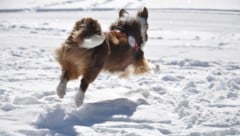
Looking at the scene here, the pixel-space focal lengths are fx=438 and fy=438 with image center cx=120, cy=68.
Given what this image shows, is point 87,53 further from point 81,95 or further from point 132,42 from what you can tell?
point 132,42

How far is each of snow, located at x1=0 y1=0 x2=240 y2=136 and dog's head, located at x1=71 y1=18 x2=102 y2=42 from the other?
1.69ft

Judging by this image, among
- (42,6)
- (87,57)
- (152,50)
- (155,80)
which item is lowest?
(42,6)

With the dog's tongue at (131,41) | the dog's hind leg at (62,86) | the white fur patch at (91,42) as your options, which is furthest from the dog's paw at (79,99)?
the dog's tongue at (131,41)

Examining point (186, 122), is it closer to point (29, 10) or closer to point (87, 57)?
point (87, 57)

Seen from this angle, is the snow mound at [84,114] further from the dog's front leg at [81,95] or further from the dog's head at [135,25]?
the dog's head at [135,25]

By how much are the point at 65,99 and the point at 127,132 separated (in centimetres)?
149

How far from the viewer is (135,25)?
670cm

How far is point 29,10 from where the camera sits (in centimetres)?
1941

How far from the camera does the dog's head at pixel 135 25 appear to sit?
655 cm

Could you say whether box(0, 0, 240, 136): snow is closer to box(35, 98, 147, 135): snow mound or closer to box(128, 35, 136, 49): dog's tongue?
box(35, 98, 147, 135): snow mound

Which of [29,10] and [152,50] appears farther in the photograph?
[29,10]

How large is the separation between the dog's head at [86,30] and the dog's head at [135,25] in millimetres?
1375

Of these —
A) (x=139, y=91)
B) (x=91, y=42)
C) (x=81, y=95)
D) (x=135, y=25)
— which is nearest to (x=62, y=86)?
(x=81, y=95)

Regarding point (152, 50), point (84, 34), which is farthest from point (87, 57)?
point (152, 50)
